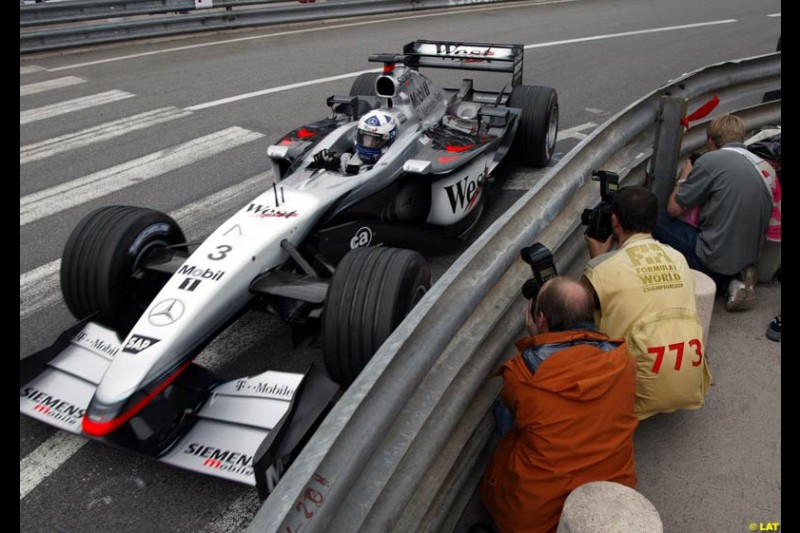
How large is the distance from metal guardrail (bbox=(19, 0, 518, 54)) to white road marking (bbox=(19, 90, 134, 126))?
2.90 m

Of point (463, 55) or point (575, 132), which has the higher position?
point (463, 55)

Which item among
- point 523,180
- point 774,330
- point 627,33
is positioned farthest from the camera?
point 627,33

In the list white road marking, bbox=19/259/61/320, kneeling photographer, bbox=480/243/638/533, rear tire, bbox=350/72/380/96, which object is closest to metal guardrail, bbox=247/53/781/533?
kneeling photographer, bbox=480/243/638/533

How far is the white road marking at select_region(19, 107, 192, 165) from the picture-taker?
25.0 feet

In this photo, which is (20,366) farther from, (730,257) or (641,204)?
(730,257)

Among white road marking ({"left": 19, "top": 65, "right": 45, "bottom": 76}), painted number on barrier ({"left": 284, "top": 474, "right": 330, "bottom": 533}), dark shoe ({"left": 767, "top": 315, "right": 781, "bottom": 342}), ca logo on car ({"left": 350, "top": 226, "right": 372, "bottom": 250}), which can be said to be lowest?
dark shoe ({"left": 767, "top": 315, "right": 781, "bottom": 342})

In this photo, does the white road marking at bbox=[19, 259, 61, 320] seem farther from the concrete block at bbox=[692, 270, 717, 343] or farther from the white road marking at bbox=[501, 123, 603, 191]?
the concrete block at bbox=[692, 270, 717, 343]

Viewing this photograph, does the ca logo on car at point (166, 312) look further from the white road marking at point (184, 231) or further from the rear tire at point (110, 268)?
the white road marking at point (184, 231)

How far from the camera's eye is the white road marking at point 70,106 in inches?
340

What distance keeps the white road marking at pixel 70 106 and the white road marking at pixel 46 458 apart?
20.0 ft

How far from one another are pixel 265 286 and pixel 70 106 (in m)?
6.52

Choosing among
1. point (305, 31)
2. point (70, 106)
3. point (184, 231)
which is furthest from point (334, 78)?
point (184, 231)

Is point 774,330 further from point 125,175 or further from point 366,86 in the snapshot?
point 125,175

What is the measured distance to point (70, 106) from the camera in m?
9.03
